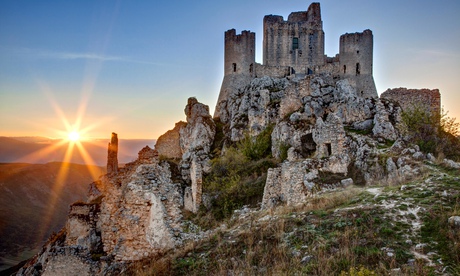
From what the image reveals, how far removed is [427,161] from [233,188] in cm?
1027

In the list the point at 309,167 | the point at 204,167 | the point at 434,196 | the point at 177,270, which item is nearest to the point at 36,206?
the point at 204,167

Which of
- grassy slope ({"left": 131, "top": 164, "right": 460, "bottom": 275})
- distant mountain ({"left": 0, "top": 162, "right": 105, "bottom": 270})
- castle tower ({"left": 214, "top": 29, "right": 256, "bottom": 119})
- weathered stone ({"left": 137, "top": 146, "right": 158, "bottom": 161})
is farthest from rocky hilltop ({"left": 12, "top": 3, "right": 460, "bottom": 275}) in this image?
distant mountain ({"left": 0, "top": 162, "right": 105, "bottom": 270})

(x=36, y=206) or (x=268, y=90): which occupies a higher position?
(x=268, y=90)

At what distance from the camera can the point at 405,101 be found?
104ft

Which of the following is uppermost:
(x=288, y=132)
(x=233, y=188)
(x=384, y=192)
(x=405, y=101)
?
(x=405, y=101)

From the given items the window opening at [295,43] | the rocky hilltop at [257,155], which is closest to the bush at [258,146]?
the rocky hilltop at [257,155]

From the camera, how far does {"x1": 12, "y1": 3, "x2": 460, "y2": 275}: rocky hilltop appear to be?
9945 millimetres

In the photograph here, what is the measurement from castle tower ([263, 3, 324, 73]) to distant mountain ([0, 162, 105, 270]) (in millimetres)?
21659

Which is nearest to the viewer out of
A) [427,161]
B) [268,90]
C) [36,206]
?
[427,161]

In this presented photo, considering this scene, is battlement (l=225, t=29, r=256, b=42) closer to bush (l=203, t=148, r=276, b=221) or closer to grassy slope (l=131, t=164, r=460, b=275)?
bush (l=203, t=148, r=276, b=221)

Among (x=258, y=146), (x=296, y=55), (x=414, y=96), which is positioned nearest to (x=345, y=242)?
(x=258, y=146)

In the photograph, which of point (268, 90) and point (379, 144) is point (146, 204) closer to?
point (379, 144)

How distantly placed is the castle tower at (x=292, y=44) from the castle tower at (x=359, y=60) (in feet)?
8.78

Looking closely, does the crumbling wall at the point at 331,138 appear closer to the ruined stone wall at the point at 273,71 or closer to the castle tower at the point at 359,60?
→ the ruined stone wall at the point at 273,71
